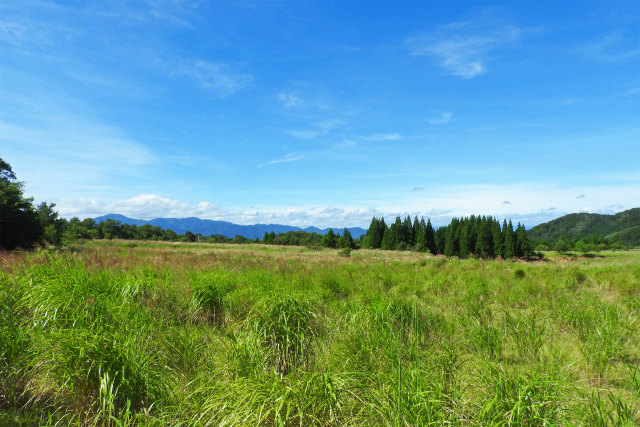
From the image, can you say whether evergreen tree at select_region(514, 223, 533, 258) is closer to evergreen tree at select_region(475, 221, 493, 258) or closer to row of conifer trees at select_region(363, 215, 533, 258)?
row of conifer trees at select_region(363, 215, 533, 258)

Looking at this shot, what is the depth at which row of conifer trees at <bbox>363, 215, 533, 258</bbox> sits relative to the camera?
4769 cm

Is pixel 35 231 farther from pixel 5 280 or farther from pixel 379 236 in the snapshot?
pixel 379 236

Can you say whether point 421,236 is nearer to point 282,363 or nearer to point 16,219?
point 16,219

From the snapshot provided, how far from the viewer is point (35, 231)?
19219 millimetres

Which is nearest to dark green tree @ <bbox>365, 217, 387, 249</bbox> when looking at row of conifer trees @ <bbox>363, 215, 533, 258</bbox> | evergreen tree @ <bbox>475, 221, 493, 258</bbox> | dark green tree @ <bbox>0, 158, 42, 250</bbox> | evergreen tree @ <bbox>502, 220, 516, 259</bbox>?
row of conifer trees @ <bbox>363, 215, 533, 258</bbox>

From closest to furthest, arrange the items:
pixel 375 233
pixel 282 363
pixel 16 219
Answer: pixel 282 363 → pixel 16 219 → pixel 375 233

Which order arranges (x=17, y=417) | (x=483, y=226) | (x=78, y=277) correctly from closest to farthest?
(x=17, y=417) → (x=78, y=277) → (x=483, y=226)

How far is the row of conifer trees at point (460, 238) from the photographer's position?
47.7 meters

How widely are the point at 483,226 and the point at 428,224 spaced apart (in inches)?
413

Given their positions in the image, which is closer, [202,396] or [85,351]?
[202,396]

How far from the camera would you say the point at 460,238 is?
5044 centimetres

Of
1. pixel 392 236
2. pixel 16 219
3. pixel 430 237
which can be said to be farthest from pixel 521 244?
pixel 16 219

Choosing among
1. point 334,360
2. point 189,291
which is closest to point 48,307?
point 189,291

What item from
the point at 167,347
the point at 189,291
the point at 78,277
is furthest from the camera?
the point at 189,291
